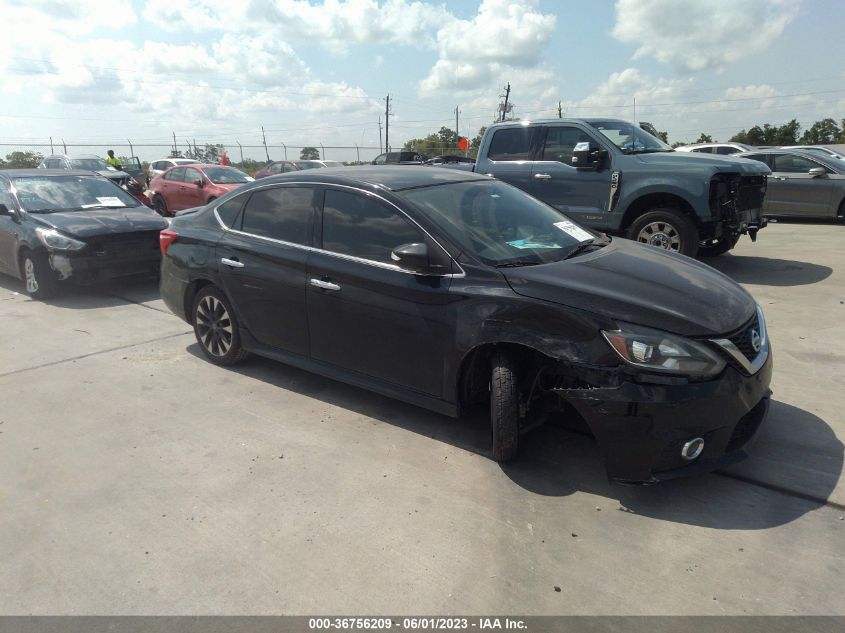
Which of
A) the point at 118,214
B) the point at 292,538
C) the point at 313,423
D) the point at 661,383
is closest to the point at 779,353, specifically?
the point at 661,383

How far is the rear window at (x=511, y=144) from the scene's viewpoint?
8.60 meters

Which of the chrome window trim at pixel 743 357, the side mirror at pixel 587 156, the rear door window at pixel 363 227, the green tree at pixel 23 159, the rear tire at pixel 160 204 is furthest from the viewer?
the green tree at pixel 23 159

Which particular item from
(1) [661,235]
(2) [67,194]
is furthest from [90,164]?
(1) [661,235]

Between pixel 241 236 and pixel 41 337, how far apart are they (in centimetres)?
286

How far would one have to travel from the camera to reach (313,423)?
403 centimetres

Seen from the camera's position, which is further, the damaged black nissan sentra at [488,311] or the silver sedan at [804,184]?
the silver sedan at [804,184]

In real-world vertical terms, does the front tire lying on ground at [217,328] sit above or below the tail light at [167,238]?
below

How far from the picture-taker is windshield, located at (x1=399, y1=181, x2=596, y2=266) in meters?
3.62

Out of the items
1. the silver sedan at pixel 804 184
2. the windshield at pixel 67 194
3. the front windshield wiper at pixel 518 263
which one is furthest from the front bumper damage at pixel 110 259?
the silver sedan at pixel 804 184

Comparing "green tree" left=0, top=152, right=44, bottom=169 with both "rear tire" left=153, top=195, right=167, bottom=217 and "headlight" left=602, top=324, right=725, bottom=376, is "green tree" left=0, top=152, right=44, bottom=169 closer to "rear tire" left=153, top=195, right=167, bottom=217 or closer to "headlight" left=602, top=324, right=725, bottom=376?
"rear tire" left=153, top=195, right=167, bottom=217

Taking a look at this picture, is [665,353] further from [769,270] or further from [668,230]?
[769,270]

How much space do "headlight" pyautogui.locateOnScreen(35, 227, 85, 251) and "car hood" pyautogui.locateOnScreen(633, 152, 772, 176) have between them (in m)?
7.00

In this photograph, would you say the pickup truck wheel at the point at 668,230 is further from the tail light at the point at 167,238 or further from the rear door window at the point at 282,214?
the tail light at the point at 167,238

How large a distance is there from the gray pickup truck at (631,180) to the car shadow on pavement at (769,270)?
35cm
